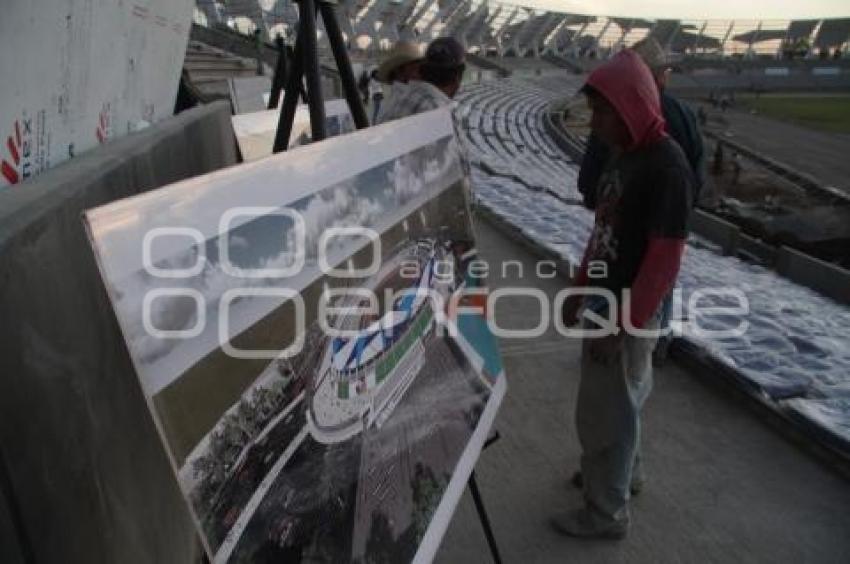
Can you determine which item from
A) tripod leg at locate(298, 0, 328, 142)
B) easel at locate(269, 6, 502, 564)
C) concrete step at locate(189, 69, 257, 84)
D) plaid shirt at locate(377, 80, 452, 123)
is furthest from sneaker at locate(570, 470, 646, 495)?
concrete step at locate(189, 69, 257, 84)

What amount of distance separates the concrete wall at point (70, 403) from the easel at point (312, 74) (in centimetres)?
64

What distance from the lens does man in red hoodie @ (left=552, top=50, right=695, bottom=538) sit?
2469mm

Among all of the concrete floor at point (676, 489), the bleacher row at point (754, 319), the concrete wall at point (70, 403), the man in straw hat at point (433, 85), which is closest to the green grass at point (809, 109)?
the bleacher row at point (754, 319)

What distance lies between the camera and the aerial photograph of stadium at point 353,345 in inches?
43.0

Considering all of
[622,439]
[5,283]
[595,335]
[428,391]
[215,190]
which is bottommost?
[622,439]

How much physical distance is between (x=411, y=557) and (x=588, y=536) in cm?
158

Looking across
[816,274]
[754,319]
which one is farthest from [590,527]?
[816,274]

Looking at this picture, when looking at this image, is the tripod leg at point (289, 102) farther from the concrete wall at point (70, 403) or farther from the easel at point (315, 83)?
the concrete wall at point (70, 403)

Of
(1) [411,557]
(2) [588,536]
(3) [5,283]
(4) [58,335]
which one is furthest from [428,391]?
(2) [588,536]

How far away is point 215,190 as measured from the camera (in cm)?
105

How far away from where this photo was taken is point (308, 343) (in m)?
1.30

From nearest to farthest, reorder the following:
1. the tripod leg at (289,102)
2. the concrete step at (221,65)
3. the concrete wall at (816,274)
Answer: the tripod leg at (289,102)
the concrete wall at (816,274)
the concrete step at (221,65)

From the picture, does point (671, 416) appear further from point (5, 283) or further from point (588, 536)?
point (5, 283)

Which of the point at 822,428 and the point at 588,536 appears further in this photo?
the point at 822,428
